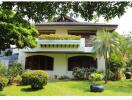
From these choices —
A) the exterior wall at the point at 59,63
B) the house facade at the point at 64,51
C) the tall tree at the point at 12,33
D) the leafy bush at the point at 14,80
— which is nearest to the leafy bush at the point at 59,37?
the house facade at the point at 64,51

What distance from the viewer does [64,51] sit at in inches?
789

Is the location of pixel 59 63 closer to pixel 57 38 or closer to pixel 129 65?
pixel 57 38

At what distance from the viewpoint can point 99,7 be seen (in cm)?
707

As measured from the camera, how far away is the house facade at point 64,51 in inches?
784

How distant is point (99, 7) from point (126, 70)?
15.2 m

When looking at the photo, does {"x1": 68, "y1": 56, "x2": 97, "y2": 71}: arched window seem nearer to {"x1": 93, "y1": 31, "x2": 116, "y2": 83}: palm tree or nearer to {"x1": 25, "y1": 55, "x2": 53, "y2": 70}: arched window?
{"x1": 25, "y1": 55, "x2": 53, "y2": 70}: arched window

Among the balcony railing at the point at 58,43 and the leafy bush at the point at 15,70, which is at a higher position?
the balcony railing at the point at 58,43

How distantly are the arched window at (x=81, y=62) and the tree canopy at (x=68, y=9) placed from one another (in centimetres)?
1311

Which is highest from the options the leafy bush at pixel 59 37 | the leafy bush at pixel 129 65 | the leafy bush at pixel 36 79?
the leafy bush at pixel 59 37

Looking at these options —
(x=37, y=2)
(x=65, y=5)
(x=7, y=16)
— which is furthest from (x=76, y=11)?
(x=7, y=16)

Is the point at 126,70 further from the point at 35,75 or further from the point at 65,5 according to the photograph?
the point at 65,5

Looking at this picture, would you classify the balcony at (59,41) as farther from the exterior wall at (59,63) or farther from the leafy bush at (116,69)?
the leafy bush at (116,69)

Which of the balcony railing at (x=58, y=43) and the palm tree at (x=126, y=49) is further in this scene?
the palm tree at (x=126, y=49)

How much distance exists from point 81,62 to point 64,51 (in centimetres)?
139
